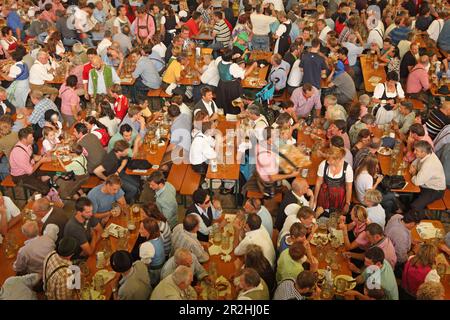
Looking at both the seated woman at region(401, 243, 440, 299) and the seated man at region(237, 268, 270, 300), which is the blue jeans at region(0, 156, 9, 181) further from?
the seated woman at region(401, 243, 440, 299)

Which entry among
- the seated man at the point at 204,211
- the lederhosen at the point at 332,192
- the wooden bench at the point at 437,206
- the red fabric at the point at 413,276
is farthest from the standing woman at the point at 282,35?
the red fabric at the point at 413,276

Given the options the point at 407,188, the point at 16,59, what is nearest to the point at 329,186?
the point at 407,188

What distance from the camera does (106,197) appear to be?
7.59m

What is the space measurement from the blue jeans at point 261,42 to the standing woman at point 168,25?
6.34 ft

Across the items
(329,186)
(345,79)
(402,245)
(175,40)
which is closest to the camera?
(402,245)

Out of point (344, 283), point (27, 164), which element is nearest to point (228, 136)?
point (27, 164)

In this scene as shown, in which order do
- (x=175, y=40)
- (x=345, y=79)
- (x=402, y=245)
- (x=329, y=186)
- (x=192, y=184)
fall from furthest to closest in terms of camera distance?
(x=175, y=40), (x=345, y=79), (x=192, y=184), (x=329, y=186), (x=402, y=245)

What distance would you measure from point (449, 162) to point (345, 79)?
2.74 m

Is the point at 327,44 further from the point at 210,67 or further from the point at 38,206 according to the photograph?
the point at 38,206

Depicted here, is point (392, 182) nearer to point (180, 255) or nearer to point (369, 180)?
point (369, 180)

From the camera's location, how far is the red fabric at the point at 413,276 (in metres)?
6.30

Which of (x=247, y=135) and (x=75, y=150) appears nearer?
(x=75, y=150)

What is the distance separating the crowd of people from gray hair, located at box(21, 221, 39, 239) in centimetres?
15

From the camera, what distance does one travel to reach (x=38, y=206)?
709cm
